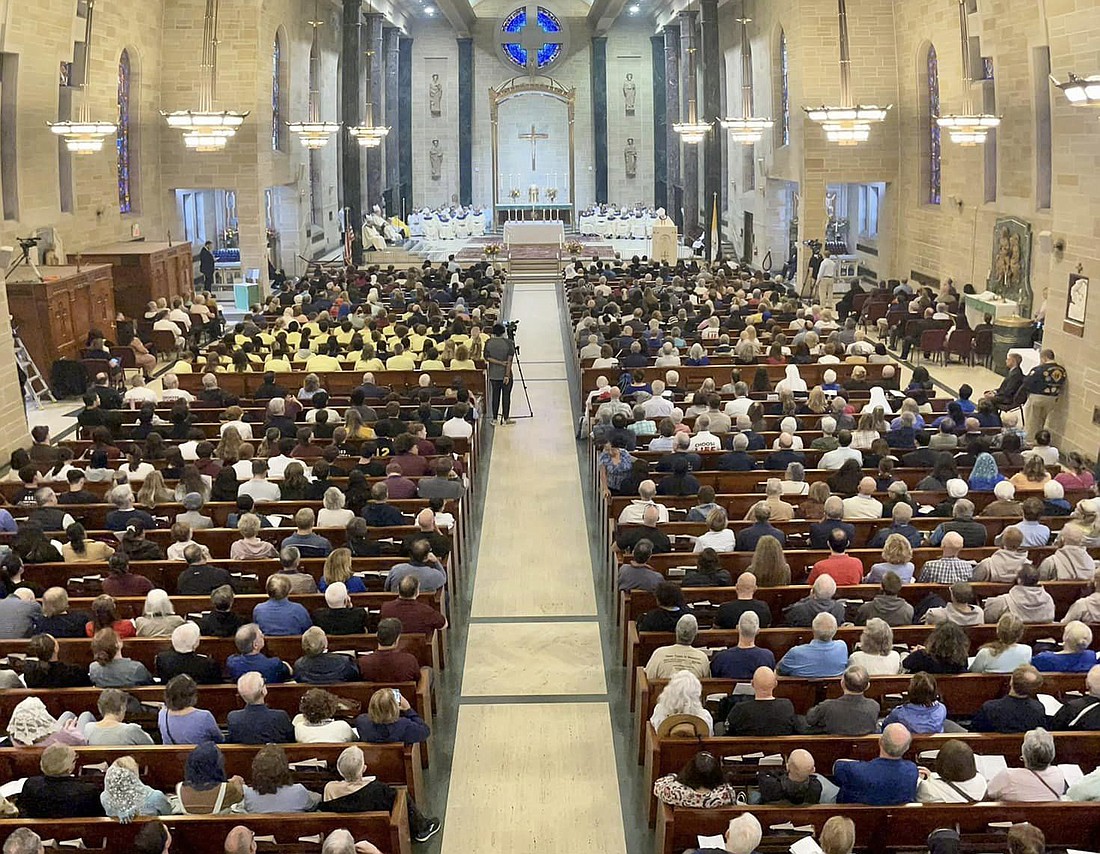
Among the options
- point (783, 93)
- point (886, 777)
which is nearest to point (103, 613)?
point (886, 777)

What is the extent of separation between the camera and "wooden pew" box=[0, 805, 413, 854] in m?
6.51

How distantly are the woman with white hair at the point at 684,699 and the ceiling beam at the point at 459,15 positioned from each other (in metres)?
34.5

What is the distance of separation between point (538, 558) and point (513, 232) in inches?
1051

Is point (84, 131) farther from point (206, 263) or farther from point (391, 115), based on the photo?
point (391, 115)

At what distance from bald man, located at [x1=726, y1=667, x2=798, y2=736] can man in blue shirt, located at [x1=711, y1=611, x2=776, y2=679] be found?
0.67 m

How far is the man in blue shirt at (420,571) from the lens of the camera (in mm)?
10000

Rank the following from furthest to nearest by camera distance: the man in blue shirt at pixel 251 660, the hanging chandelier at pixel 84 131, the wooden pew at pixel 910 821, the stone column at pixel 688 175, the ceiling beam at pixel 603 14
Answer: the stone column at pixel 688 175 → the ceiling beam at pixel 603 14 → the hanging chandelier at pixel 84 131 → the man in blue shirt at pixel 251 660 → the wooden pew at pixel 910 821

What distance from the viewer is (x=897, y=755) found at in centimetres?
676

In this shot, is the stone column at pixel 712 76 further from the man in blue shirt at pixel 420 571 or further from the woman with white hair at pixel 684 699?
the woman with white hair at pixel 684 699

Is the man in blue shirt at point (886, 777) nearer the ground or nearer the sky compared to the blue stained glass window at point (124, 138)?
nearer the ground

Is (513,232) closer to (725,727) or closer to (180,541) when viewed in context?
(180,541)

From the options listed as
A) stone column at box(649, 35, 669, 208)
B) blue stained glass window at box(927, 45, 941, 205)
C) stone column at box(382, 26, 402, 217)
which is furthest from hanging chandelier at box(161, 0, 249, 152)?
stone column at box(649, 35, 669, 208)

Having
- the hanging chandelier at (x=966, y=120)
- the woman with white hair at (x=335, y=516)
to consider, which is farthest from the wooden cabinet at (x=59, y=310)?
the hanging chandelier at (x=966, y=120)

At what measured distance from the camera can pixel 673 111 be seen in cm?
4397
